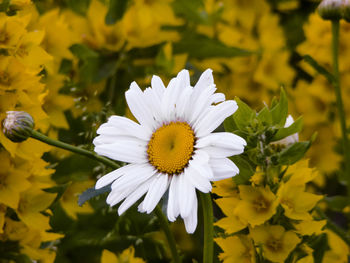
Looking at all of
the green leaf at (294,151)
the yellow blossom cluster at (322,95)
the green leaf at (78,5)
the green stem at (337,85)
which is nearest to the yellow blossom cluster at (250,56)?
the yellow blossom cluster at (322,95)

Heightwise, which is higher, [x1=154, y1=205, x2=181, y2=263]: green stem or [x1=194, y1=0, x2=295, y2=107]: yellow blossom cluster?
[x1=194, y1=0, x2=295, y2=107]: yellow blossom cluster

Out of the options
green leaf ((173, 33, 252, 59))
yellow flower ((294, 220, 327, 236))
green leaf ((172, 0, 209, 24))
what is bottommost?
yellow flower ((294, 220, 327, 236))

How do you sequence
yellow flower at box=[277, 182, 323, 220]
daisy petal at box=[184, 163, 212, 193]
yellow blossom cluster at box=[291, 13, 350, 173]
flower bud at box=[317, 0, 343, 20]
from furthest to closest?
yellow blossom cluster at box=[291, 13, 350, 173], flower bud at box=[317, 0, 343, 20], yellow flower at box=[277, 182, 323, 220], daisy petal at box=[184, 163, 212, 193]

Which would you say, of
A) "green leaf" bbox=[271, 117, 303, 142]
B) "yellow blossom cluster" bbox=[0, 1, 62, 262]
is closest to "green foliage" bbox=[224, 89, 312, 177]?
"green leaf" bbox=[271, 117, 303, 142]

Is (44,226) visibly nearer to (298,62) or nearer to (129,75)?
(129,75)

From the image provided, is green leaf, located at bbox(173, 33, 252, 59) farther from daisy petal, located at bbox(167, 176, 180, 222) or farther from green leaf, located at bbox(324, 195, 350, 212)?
daisy petal, located at bbox(167, 176, 180, 222)

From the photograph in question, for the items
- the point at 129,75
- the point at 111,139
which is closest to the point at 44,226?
the point at 111,139
